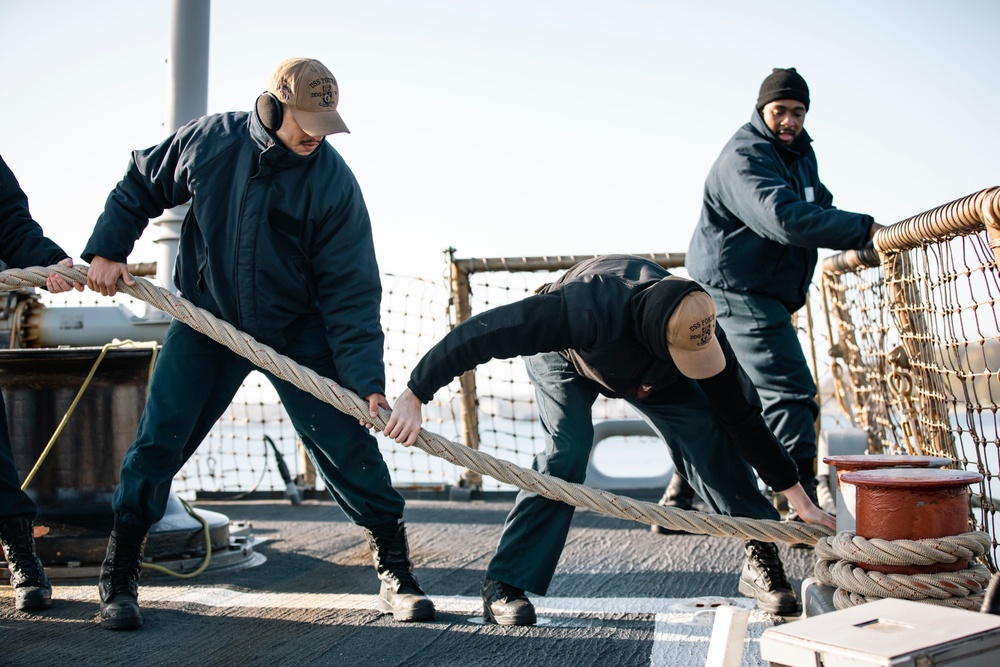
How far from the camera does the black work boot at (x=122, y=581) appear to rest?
2932 millimetres

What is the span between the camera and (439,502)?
561 centimetres

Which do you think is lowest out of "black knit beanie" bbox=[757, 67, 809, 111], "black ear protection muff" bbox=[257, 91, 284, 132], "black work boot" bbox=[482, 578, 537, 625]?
"black work boot" bbox=[482, 578, 537, 625]

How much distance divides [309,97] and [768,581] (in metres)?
2.17

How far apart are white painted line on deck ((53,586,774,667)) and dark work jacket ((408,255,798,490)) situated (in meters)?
0.51

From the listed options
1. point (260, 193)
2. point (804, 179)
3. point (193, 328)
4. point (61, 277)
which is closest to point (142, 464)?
point (193, 328)

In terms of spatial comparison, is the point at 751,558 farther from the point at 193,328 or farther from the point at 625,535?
the point at 193,328

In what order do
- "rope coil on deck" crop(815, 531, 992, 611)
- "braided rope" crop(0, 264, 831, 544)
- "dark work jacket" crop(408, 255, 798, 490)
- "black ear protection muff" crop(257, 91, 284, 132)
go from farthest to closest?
1. "black ear protection muff" crop(257, 91, 284, 132)
2. "braided rope" crop(0, 264, 831, 544)
3. "dark work jacket" crop(408, 255, 798, 490)
4. "rope coil on deck" crop(815, 531, 992, 611)

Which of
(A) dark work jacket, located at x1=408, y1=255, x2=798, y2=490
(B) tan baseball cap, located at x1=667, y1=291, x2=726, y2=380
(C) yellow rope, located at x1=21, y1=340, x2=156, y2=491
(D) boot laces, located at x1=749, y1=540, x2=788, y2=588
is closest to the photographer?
(B) tan baseball cap, located at x1=667, y1=291, x2=726, y2=380

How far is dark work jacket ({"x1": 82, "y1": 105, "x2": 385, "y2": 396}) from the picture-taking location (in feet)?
9.93

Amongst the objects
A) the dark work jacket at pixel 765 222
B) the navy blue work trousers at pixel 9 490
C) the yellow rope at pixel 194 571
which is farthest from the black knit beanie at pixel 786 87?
the navy blue work trousers at pixel 9 490

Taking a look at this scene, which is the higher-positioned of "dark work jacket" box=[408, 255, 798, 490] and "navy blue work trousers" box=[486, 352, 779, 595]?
"dark work jacket" box=[408, 255, 798, 490]

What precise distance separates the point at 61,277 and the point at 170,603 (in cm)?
119

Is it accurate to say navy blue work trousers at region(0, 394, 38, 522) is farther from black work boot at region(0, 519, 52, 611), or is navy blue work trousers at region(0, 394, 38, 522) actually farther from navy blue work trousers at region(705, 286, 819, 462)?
navy blue work trousers at region(705, 286, 819, 462)

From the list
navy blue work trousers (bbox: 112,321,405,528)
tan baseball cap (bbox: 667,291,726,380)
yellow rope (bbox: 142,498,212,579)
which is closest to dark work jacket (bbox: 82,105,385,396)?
navy blue work trousers (bbox: 112,321,405,528)
